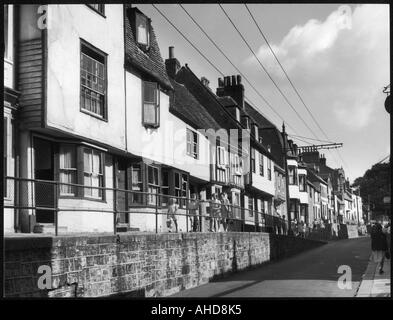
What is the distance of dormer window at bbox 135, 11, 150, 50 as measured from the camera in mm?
18000

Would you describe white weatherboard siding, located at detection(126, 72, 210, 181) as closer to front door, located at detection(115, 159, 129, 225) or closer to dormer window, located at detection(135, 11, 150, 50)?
front door, located at detection(115, 159, 129, 225)

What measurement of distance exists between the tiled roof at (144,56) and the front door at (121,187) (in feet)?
10.7

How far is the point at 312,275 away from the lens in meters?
16.6

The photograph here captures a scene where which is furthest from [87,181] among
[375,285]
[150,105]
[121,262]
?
[375,285]

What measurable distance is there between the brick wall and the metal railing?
0.56m

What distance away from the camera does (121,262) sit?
11.2 m

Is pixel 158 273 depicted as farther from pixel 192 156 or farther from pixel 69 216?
pixel 192 156

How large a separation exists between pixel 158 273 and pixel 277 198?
31872mm

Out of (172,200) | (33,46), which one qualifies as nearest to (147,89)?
(172,200)

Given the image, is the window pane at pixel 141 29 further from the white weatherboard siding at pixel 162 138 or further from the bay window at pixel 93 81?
the bay window at pixel 93 81

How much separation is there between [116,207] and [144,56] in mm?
6409

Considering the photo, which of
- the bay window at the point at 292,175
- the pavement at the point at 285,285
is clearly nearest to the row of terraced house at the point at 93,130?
the pavement at the point at 285,285

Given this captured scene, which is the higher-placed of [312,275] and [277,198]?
[277,198]

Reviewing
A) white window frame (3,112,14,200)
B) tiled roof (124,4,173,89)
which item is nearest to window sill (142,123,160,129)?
tiled roof (124,4,173,89)
